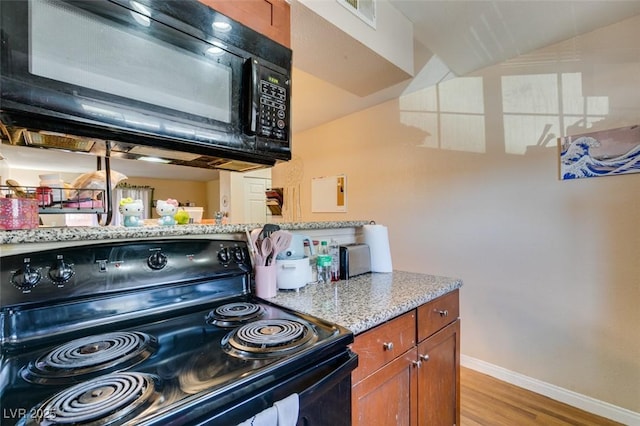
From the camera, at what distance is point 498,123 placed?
2158mm

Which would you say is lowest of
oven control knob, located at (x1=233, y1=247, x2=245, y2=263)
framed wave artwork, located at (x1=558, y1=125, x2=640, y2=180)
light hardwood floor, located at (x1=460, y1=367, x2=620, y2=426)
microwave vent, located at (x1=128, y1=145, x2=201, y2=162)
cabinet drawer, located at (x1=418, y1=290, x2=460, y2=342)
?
light hardwood floor, located at (x1=460, y1=367, x2=620, y2=426)

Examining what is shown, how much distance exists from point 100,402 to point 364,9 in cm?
181

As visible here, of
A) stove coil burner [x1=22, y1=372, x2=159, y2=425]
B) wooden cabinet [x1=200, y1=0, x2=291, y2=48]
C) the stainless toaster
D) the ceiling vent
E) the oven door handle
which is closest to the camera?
stove coil burner [x1=22, y1=372, x2=159, y2=425]

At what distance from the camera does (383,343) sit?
0.97 metres

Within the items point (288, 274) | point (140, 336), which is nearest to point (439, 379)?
point (288, 274)

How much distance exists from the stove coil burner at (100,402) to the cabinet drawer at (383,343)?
568 millimetres

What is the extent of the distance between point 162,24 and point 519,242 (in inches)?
94.6

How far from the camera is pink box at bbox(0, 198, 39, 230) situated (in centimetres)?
76

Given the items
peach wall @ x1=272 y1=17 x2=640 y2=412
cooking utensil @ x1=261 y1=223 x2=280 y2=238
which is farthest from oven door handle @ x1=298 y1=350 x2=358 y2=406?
peach wall @ x1=272 y1=17 x2=640 y2=412

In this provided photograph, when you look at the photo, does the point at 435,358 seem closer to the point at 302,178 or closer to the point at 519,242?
the point at 519,242

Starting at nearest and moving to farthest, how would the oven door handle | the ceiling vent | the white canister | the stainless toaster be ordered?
1. the oven door handle
2. the white canister
3. the ceiling vent
4. the stainless toaster

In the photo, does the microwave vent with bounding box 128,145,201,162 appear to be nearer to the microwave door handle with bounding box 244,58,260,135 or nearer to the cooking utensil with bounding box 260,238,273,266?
→ the microwave door handle with bounding box 244,58,260,135

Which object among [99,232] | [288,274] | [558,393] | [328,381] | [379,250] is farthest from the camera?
[558,393]

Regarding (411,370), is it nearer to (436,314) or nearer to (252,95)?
(436,314)
